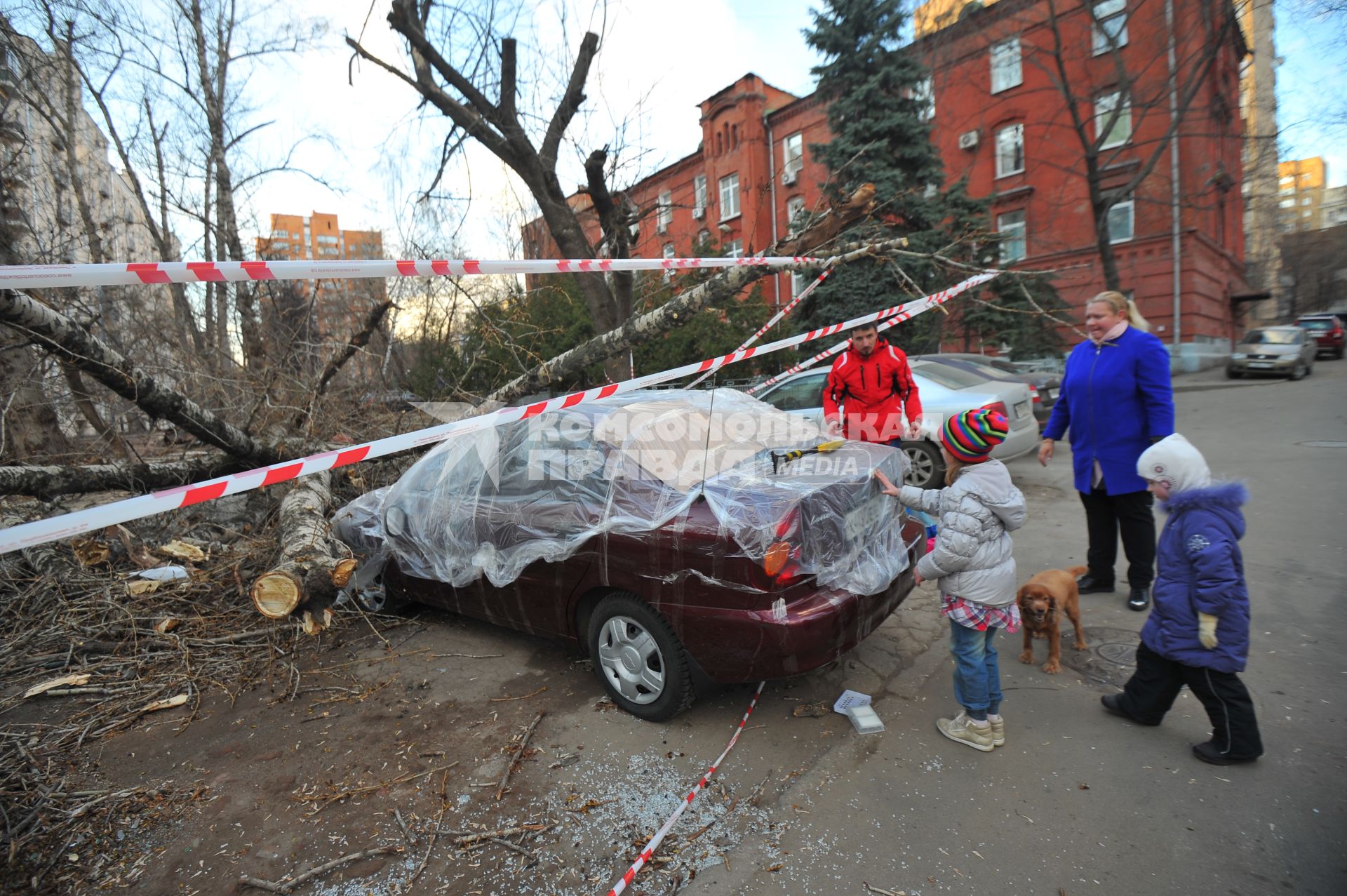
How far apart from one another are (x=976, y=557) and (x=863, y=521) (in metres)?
0.51

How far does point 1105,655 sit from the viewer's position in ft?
11.4

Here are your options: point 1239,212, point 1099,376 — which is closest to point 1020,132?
point 1239,212

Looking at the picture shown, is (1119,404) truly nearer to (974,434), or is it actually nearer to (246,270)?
(974,434)

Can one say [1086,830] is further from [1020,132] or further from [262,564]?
[1020,132]

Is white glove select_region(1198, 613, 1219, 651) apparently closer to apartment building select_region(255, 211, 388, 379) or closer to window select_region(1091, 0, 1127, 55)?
apartment building select_region(255, 211, 388, 379)

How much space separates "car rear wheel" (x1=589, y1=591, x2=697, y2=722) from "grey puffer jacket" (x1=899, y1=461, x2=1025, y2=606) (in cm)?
117

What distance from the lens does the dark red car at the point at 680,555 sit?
8.89ft

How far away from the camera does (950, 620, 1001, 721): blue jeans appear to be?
2.71 metres

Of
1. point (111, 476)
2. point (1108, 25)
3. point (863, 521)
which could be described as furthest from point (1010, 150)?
point (111, 476)

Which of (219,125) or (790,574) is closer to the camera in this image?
(790,574)

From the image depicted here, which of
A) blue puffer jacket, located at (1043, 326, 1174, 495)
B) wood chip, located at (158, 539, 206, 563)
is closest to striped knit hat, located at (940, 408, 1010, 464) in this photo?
blue puffer jacket, located at (1043, 326, 1174, 495)

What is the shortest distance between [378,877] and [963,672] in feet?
7.65

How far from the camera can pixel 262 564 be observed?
4906 mm

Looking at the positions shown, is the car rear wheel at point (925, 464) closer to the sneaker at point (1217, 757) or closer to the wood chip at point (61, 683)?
the sneaker at point (1217, 757)
